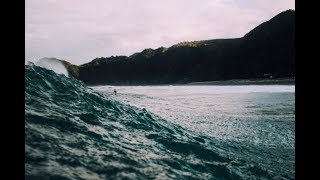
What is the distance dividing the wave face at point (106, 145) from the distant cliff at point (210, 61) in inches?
1842

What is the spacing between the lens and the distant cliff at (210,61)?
198 ft

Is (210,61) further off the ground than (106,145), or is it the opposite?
(210,61)

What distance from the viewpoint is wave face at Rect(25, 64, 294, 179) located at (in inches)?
165

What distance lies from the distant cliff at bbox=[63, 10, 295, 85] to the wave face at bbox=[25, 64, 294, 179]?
46.8m

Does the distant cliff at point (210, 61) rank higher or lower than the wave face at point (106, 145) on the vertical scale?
higher

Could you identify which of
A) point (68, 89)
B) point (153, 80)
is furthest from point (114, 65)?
point (68, 89)

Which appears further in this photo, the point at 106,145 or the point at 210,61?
the point at 210,61

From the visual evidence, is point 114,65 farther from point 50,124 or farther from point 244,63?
point 50,124

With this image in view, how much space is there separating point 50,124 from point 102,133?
1045mm

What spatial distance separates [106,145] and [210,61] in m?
69.3

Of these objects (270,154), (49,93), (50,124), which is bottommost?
(270,154)

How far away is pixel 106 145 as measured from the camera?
5.39 meters
